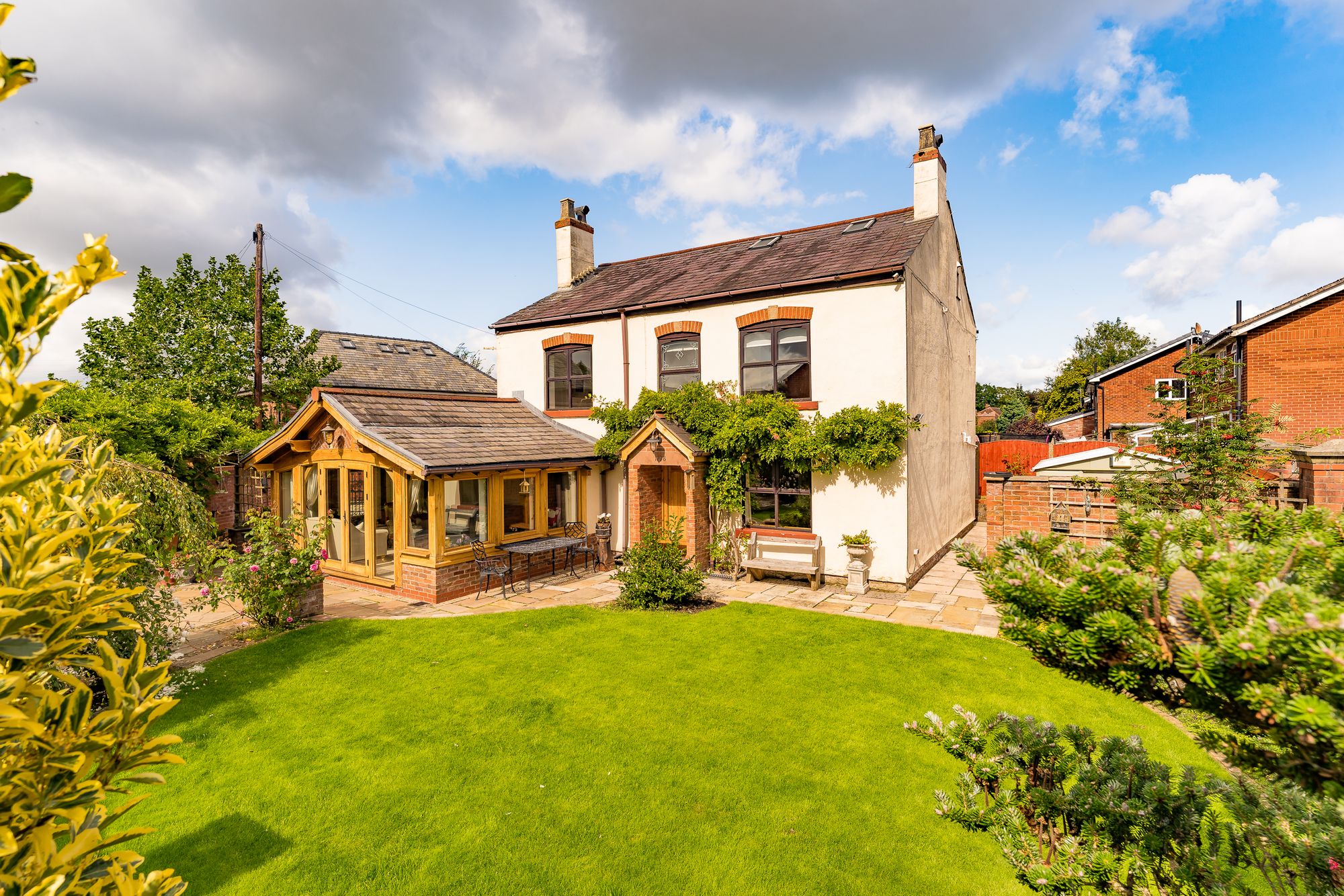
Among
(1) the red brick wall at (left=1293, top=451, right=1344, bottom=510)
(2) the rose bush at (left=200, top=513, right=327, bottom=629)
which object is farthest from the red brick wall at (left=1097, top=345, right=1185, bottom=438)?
(2) the rose bush at (left=200, top=513, right=327, bottom=629)

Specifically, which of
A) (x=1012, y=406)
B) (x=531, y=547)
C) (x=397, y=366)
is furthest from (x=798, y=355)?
(x=1012, y=406)

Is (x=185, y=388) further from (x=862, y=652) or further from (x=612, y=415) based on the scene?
(x=862, y=652)

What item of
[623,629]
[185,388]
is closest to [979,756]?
[623,629]

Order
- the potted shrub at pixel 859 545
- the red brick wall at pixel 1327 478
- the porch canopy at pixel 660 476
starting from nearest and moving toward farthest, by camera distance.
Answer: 1. the red brick wall at pixel 1327 478
2. the potted shrub at pixel 859 545
3. the porch canopy at pixel 660 476

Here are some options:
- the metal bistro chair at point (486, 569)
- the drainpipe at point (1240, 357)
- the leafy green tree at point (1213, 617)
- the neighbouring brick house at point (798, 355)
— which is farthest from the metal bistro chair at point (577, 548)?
the drainpipe at point (1240, 357)

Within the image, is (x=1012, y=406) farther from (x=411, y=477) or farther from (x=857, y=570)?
(x=411, y=477)

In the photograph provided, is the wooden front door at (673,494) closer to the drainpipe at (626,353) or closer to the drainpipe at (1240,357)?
the drainpipe at (626,353)

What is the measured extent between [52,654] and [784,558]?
12.4 meters

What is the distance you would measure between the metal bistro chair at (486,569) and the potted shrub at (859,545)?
7.23 m

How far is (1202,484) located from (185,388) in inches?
970

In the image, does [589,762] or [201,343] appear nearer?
[589,762]

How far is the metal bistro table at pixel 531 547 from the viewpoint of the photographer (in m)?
12.9

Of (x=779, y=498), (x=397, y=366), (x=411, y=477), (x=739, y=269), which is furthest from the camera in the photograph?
(x=397, y=366)

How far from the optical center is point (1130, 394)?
28.7 meters
